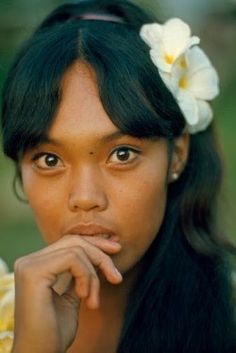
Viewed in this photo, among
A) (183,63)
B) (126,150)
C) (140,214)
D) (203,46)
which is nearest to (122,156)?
(126,150)

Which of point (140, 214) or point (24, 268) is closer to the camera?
point (24, 268)

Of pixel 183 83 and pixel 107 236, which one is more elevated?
pixel 183 83

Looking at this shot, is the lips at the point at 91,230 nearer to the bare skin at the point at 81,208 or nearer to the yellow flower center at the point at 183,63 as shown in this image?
the bare skin at the point at 81,208

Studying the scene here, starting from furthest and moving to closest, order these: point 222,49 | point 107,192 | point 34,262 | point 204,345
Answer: point 222,49 → point 204,345 → point 107,192 → point 34,262

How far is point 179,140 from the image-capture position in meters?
3.13

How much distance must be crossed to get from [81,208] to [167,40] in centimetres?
61

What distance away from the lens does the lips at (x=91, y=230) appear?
282 centimetres

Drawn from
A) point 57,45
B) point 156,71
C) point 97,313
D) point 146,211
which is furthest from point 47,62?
point 97,313

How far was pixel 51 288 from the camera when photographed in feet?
8.70

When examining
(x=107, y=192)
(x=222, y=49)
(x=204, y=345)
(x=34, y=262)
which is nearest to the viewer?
(x=34, y=262)

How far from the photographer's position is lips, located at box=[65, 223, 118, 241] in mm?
2818

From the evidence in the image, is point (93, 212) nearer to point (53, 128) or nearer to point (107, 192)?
point (107, 192)

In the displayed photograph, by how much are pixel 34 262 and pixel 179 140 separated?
687mm

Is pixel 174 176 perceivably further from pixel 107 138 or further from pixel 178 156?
pixel 107 138
